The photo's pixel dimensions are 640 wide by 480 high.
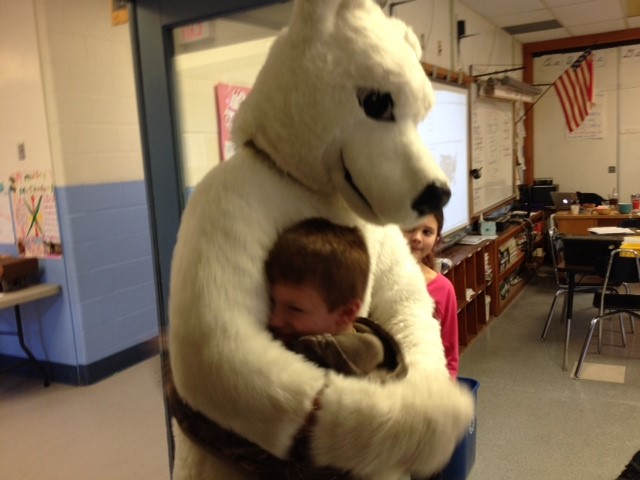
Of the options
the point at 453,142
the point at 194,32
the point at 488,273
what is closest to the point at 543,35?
the point at 453,142

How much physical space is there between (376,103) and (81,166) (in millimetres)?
3415

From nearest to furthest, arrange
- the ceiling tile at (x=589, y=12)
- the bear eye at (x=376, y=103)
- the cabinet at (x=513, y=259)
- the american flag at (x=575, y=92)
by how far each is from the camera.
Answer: the bear eye at (x=376, y=103) < the cabinet at (x=513, y=259) < the ceiling tile at (x=589, y=12) < the american flag at (x=575, y=92)

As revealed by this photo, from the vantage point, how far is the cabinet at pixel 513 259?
4863mm

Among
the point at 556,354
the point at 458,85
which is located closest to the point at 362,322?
the point at 556,354

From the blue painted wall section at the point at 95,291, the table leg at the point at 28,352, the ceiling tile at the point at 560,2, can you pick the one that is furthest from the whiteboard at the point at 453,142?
the table leg at the point at 28,352

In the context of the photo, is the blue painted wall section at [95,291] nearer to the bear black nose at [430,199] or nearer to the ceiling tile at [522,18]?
the bear black nose at [430,199]

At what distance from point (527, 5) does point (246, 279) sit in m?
5.48

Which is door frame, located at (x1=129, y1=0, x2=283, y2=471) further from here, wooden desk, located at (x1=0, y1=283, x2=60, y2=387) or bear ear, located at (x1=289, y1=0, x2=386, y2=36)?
wooden desk, located at (x1=0, y1=283, x2=60, y2=387)

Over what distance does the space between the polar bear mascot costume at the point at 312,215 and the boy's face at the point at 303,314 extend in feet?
0.08

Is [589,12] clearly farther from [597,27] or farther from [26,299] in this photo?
[26,299]

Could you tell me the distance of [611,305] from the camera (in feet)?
11.9

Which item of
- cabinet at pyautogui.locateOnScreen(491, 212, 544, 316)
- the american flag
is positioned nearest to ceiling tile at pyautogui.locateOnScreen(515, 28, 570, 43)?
the american flag

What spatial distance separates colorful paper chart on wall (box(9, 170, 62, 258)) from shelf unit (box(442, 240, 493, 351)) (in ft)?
8.81

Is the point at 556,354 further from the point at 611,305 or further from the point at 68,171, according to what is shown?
the point at 68,171
